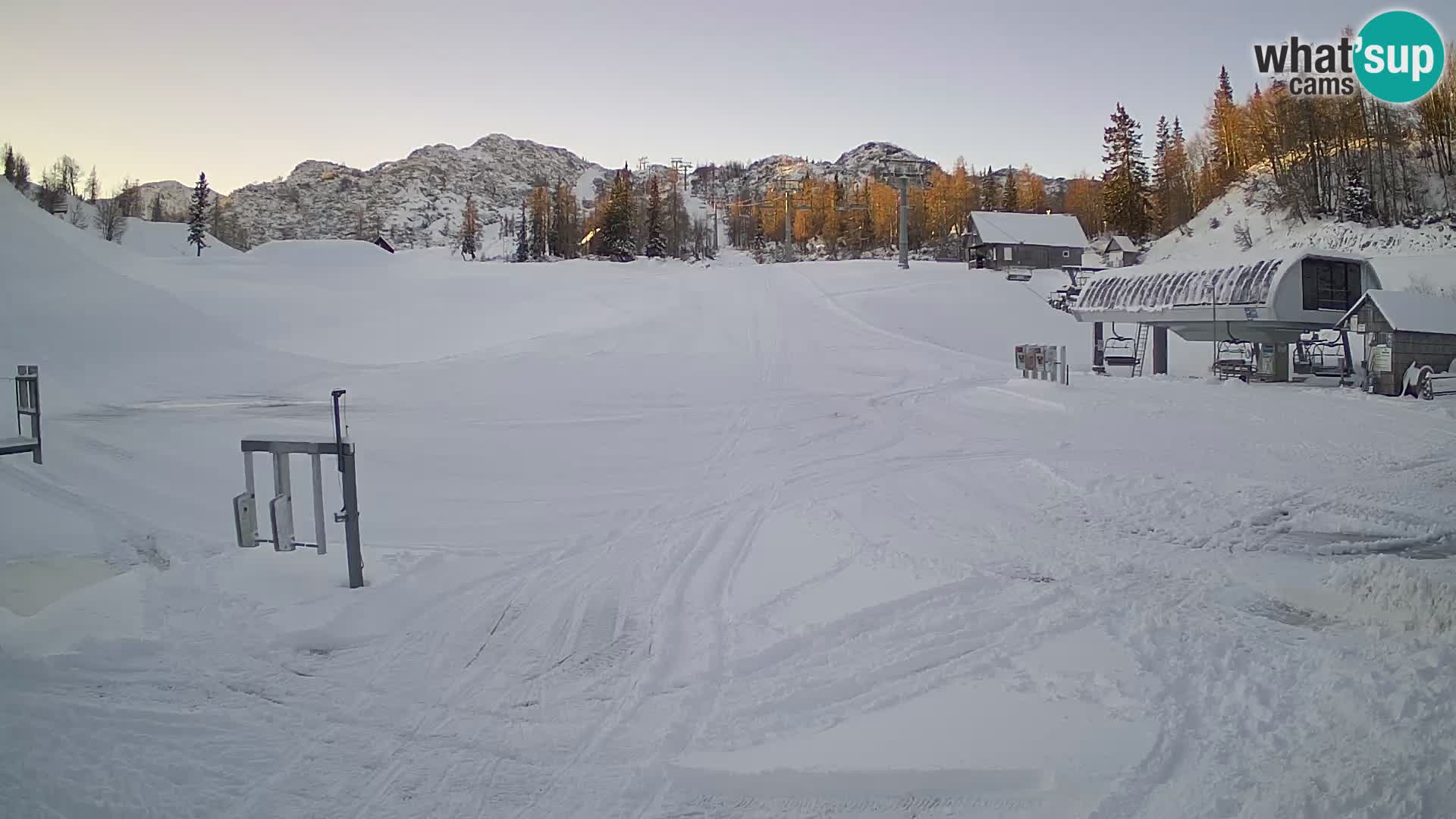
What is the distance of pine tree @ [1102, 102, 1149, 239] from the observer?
6825 centimetres

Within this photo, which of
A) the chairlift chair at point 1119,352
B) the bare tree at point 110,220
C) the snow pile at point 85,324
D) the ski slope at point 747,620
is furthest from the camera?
the bare tree at point 110,220

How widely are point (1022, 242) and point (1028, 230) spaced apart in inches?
60.8

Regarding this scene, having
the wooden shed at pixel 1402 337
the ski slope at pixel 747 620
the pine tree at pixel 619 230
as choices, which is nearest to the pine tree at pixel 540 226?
the pine tree at pixel 619 230

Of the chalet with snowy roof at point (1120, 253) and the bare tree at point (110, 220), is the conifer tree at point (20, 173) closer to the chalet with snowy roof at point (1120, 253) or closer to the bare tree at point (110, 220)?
the bare tree at point (110, 220)

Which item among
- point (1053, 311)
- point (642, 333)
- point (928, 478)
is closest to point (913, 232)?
point (1053, 311)

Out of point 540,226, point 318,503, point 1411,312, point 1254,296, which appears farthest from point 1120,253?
point 318,503

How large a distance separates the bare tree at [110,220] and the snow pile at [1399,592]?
7947 cm

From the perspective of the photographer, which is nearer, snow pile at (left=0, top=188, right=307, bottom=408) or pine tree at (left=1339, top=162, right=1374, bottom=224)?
snow pile at (left=0, top=188, right=307, bottom=408)

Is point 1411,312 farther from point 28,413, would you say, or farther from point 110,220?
point 110,220

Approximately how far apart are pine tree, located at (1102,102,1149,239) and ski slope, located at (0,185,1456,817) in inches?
2284

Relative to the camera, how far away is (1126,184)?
68938 millimetres

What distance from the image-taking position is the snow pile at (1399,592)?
18.8ft

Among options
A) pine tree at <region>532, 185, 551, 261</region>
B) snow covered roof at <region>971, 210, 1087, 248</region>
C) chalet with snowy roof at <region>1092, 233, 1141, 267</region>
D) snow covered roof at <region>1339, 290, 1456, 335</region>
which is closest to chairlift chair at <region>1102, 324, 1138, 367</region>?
snow covered roof at <region>1339, 290, 1456, 335</region>

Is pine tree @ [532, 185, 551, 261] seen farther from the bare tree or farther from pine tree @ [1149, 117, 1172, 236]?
pine tree @ [1149, 117, 1172, 236]
